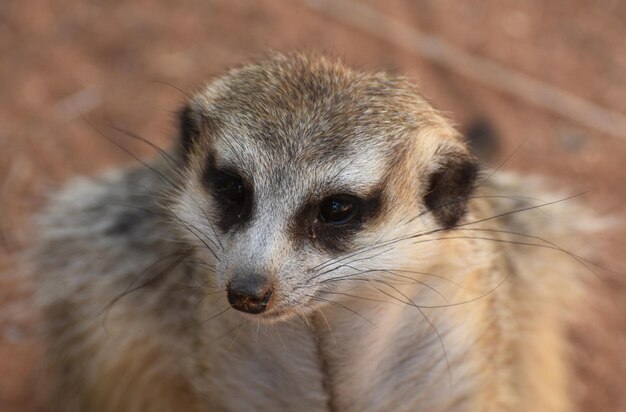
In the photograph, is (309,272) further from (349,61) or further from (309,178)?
(349,61)

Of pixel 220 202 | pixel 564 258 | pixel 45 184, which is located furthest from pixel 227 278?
pixel 45 184

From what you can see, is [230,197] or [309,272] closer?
[309,272]

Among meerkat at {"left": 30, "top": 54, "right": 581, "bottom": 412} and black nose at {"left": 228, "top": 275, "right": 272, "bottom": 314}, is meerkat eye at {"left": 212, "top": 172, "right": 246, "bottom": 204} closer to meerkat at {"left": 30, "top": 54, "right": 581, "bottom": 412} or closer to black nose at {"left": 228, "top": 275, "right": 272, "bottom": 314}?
meerkat at {"left": 30, "top": 54, "right": 581, "bottom": 412}

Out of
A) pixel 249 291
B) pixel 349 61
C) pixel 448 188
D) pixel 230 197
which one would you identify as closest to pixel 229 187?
pixel 230 197

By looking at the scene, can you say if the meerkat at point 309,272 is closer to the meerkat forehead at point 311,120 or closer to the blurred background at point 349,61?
the meerkat forehead at point 311,120

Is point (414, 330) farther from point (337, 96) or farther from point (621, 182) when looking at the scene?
point (621, 182)

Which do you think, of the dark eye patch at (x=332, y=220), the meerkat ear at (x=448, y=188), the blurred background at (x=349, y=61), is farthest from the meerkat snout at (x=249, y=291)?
the blurred background at (x=349, y=61)
